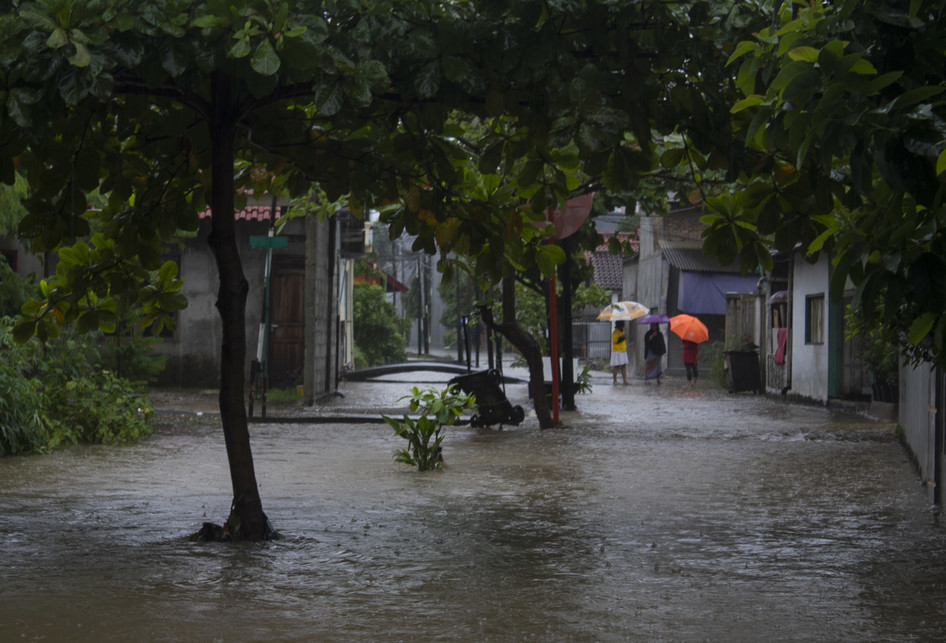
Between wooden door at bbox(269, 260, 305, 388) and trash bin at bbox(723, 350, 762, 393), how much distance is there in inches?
398

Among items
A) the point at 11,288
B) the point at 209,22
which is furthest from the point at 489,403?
the point at 209,22

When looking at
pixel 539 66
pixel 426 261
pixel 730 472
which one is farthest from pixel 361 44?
pixel 426 261

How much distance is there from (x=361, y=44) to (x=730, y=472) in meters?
6.74

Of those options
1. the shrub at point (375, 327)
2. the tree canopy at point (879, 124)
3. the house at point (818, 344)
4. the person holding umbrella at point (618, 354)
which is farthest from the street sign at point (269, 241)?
the shrub at point (375, 327)

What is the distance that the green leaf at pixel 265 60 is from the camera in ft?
15.5

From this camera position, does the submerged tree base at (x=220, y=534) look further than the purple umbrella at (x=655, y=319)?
No

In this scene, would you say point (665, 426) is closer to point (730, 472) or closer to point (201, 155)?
point (730, 472)

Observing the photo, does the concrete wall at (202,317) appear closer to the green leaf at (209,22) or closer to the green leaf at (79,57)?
the green leaf at (209,22)

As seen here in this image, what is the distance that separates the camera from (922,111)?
299 centimetres

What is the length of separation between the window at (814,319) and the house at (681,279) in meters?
11.6

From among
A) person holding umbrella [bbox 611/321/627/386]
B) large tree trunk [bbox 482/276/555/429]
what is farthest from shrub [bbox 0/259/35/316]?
person holding umbrella [bbox 611/321/627/386]

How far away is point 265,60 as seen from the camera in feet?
15.6

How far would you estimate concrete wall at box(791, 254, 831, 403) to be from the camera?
20703mm

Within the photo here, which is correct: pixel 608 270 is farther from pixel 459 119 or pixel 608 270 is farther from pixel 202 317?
pixel 459 119
